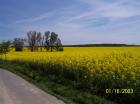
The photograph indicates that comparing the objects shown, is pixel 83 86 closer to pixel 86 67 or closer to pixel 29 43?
pixel 86 67

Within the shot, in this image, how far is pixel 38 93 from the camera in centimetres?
1445

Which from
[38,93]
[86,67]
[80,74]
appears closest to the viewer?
[38,93]

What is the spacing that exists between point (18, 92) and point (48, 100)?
9.43 feet

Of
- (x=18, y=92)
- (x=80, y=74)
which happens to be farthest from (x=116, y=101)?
(x=80, y=74)

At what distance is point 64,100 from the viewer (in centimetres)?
1243

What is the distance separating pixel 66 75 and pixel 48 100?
742cm

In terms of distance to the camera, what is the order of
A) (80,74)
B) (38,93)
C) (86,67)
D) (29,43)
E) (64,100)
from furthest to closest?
(29,43)
(86,67)
(80,74)
(38,93)
(64,100)

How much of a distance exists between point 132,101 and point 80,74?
22.0 ft

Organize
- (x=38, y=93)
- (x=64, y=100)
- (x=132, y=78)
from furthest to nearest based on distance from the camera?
(x=38, y=93)
(x=132, y=78)
(x=64, y=100)

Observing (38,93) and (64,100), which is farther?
(38,93)

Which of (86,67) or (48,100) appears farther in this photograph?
(86,67)

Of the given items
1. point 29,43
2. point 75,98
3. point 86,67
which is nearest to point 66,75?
point 86,67

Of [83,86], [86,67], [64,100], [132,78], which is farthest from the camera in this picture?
[86,67]

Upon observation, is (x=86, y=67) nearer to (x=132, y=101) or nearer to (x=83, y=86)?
(x=83, y=86)
